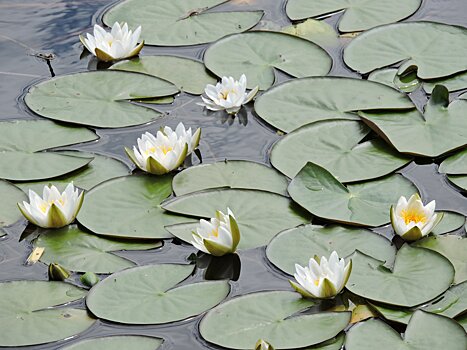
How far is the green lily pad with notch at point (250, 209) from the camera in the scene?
306 centimetres

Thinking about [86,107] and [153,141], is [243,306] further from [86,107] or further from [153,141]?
[86,107]

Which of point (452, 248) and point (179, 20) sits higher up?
point (179, 20)

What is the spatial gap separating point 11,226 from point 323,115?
1.28 m

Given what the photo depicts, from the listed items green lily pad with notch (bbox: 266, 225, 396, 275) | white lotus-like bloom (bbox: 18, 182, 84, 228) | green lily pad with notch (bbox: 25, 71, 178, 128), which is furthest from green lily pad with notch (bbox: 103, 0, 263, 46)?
green lily pad with notch (bbox: 266, 225, 396, 275)

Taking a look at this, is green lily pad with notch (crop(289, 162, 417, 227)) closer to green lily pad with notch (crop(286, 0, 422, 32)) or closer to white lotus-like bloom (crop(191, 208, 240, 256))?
white lotus-like bloom (crop(191, 208, 240, 256))

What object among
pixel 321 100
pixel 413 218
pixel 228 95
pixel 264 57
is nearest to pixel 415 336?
pixel 413 218

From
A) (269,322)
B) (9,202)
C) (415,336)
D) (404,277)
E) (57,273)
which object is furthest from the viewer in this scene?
(9,202)

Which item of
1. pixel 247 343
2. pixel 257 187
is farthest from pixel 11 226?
pixel 247 343

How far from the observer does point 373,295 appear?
8.89 feet

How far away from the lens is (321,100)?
3.69 meters

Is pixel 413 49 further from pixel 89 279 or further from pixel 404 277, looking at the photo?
pixel 89 279

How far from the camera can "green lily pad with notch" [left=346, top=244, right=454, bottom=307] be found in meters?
2.69

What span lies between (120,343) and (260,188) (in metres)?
0.88

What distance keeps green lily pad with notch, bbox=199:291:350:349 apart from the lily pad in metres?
0.92
